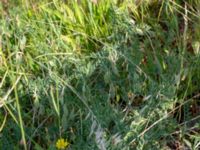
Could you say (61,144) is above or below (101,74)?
below

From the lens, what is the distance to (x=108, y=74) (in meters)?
1.68

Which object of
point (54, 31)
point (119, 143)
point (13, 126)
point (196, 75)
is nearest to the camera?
point (119, 143)

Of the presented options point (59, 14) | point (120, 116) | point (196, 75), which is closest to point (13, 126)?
point (120, 116)

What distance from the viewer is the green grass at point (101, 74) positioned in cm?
156

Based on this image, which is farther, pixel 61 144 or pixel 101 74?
pixel 101 74

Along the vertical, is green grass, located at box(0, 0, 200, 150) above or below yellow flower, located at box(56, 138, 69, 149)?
above

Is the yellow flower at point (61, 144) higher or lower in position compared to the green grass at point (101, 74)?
lower

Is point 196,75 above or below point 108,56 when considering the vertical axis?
below

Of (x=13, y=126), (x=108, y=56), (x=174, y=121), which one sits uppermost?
(x=108, y=56)

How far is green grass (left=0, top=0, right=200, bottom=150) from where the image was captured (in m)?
1.56

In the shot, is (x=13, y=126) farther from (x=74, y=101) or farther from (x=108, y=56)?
(x=108, y=56)

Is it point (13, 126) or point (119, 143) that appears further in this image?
point (13, 126)

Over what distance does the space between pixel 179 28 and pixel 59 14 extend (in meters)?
0.49

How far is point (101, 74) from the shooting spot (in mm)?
1731
